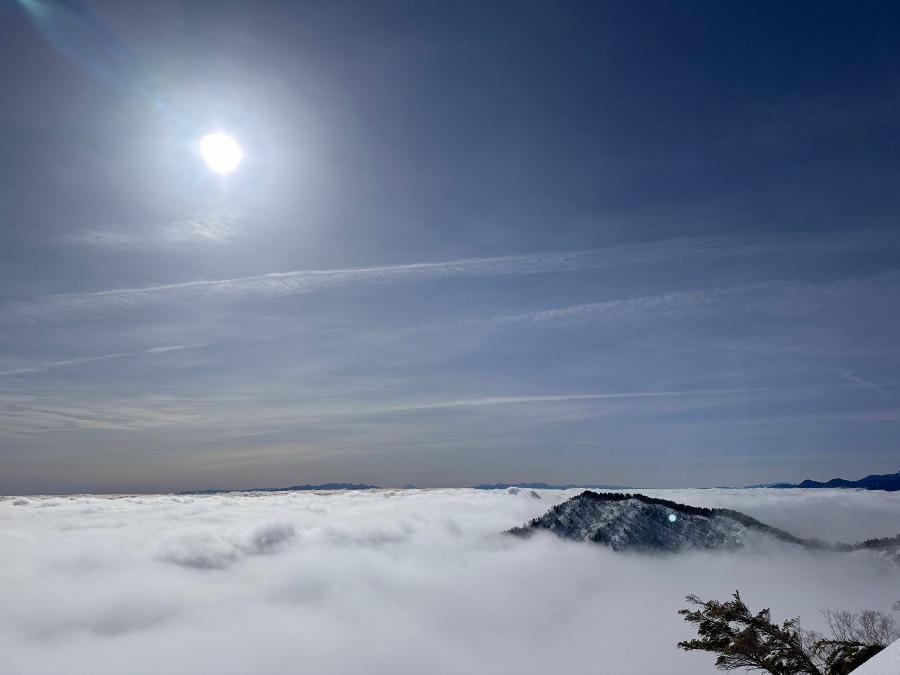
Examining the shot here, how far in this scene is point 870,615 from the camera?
47.8m

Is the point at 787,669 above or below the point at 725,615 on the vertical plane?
below

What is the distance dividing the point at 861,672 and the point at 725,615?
25138 millimetres

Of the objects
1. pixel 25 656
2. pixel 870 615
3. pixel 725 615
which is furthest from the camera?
pixel 25 656

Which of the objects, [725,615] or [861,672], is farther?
[725,615]

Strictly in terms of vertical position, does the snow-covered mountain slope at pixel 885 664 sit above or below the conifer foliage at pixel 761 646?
above

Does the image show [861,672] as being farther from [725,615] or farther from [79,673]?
[79,673]

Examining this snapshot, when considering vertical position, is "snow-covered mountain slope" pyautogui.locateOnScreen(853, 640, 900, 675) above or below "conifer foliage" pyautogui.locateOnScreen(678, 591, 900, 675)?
above

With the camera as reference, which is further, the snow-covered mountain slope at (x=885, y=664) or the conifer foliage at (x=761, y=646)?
the conifer foliage at (x=761, y=646)

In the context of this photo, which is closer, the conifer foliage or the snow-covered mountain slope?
the snow-covered mountain slope

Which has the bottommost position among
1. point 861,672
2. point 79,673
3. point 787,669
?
point 79,673

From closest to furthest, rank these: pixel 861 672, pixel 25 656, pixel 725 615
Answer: pixel 861 672
pixel 725 615
pixel 25 656

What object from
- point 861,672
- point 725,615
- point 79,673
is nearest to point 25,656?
point 79,673

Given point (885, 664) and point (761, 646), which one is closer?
point (885, 664)

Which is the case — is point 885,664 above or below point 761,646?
above
